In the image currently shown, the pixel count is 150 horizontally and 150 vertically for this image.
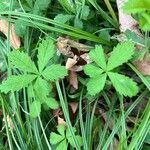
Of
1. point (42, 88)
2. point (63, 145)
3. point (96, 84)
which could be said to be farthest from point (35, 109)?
Answer: point (96, 84)

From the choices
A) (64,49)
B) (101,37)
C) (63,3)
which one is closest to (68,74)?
(64,49)

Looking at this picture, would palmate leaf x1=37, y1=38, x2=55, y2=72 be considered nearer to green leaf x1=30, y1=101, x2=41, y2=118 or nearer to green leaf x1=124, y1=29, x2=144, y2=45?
green leaf x1=30, y1=101, x2=41, y2=118

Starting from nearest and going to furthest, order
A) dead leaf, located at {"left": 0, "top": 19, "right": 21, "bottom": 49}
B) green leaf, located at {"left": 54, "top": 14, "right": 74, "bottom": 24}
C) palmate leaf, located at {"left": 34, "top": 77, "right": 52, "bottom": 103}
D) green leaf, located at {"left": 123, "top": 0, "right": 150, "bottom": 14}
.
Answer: green leaf, located at {"left": 123, "top": 0, "right": 150, "bottom": 14}
palmate leaf, located at {"left": 34, "top": 77, "right": 52, "bottom": 103}
green leaf, located at {"left": 54, "top": 14, "right": 74, "bottom": 24}
dead leaf, located at {"left": 0, "top": 19, "right": 21, "bottom": 49}

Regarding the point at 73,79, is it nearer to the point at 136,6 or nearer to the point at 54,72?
the point at 54,72

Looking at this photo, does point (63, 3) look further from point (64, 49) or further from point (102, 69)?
point (102, 69)

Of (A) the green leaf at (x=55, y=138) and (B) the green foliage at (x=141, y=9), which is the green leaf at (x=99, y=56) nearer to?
(B) the green foliage at (x=141, y=9)

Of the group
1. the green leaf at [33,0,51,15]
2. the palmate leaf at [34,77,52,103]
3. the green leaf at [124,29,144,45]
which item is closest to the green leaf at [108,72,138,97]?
the green leaf at [124,29,144,45]

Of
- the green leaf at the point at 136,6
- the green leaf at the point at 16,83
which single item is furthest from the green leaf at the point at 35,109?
the green leaf at the point at 136,6
